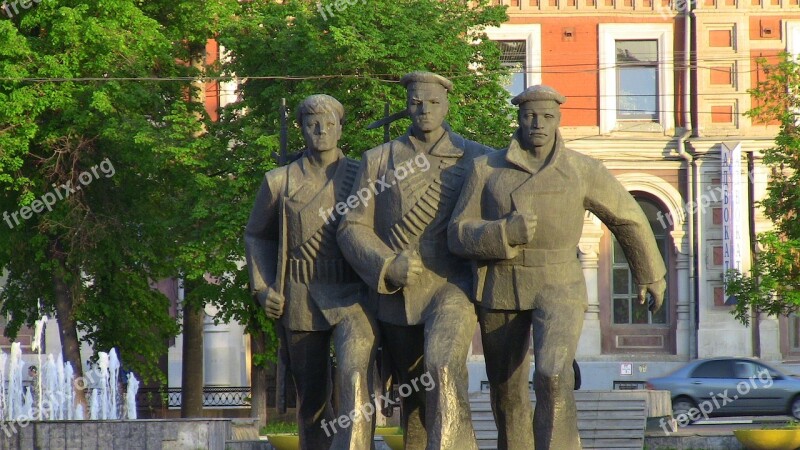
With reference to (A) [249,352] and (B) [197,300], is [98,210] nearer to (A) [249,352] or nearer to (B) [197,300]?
(B) [197,300]

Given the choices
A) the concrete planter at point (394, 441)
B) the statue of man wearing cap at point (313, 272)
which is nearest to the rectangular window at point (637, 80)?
the concrete planter at point (394, 441)

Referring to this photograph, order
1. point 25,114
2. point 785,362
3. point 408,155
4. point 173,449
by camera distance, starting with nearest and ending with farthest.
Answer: point 408,155
point 173,449
point 25,114
point 785,362

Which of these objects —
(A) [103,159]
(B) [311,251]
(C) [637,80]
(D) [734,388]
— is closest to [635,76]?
(C) [637,80]

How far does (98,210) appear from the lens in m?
Result: 26.1

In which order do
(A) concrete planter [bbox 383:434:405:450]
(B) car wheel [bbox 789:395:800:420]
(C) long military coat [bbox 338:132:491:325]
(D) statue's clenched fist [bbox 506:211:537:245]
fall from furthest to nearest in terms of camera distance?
(B) car wheel [bbox 789:395:800:420] < (A) concrete planter [bbox 383:434:405:450] < (C) long military coat [bbox 338:132:491:325] < (D) statue's clenched fist [bbox 506:211:537:245]

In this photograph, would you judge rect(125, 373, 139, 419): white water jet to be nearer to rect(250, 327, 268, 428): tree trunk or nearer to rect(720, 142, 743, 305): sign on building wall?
rect(250, 327, 268, 428): tree trunk

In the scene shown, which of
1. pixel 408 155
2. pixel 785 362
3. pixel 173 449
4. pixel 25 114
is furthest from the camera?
pixel 785 362

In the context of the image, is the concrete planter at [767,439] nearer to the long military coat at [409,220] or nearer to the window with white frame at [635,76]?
the long military coat at [409,220]

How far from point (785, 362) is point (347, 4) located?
13233 mm

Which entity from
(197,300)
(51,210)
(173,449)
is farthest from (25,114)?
(173,449)

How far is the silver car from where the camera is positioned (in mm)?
25609

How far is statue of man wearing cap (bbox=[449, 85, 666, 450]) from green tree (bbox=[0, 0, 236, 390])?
51.8 ft

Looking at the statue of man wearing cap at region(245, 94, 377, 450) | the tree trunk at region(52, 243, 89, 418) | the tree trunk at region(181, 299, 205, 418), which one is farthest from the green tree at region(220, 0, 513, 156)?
the statue of man wearing cap at region(245, 94, 377, 450)

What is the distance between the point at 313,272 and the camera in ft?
31.5
